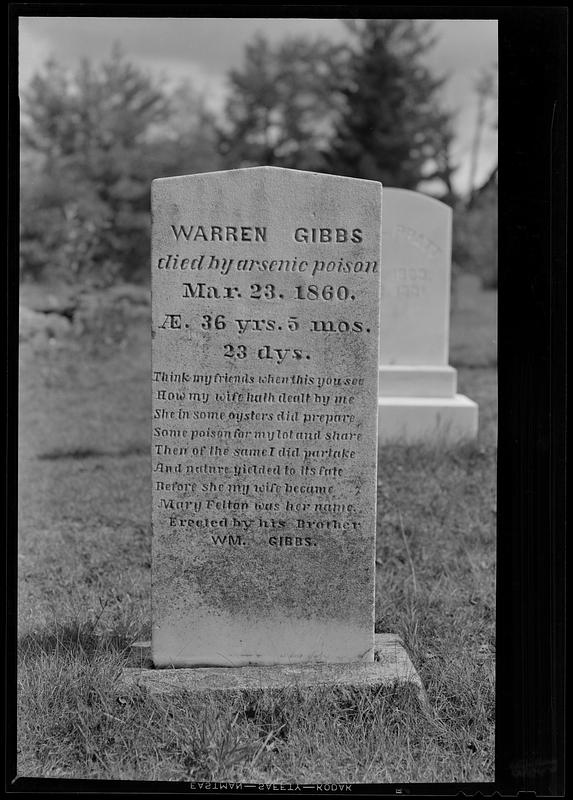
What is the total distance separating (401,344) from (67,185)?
14138mm

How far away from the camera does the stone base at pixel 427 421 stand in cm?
862

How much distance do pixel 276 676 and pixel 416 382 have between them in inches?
217

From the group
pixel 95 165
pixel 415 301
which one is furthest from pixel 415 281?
pixel 95 165

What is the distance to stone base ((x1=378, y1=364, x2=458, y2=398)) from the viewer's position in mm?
9016

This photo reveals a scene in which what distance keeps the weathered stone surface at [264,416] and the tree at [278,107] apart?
2532 centimetres

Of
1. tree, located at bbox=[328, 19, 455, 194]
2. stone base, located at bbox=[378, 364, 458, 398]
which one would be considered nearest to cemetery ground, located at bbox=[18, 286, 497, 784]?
stone base, located at bbox=[378, 364, 458, 398]

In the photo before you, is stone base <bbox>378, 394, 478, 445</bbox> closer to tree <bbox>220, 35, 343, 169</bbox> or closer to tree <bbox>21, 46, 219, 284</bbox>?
tree <bbox>21, 46, 219, 284</bbox>

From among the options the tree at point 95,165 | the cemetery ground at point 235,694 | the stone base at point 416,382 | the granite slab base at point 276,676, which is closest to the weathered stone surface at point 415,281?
the stone base at point 416,382

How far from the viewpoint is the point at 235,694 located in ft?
12.3

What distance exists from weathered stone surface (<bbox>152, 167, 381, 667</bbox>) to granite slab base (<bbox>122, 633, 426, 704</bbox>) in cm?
7

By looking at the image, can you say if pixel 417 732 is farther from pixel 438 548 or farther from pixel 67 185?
pixel 67 185

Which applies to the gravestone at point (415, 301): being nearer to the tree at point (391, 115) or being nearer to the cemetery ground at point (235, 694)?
the cemetery ground at point (235, 694)

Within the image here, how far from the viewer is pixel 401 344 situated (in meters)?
9.27
